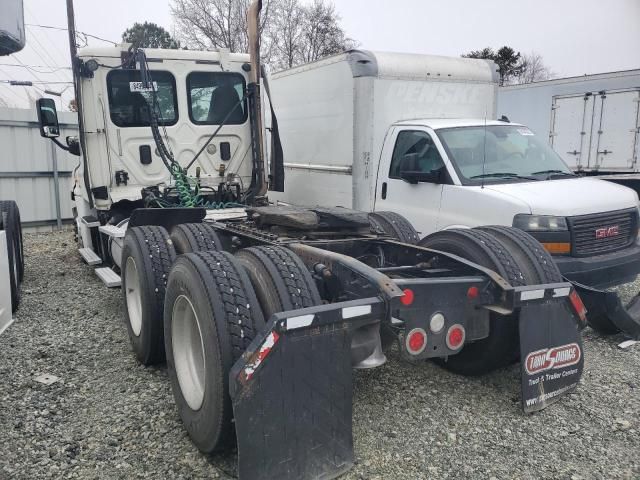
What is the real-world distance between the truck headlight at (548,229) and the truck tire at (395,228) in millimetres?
1005

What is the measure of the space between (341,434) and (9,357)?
10.7ft

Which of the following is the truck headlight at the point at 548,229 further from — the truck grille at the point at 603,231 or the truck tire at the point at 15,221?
the truck tire at the point at 15,221

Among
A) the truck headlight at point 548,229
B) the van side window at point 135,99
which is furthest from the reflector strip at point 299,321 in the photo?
the van side window at point 135,99

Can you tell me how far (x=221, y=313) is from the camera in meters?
2.87

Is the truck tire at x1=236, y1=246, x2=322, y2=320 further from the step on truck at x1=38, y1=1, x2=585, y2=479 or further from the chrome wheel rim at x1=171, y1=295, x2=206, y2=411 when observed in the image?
the chrome wheel rim at x1=171, y1=295, x2=206, y2=411

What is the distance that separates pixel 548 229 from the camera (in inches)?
202

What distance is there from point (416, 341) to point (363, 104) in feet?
14.5

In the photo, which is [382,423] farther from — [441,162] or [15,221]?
[15,221]

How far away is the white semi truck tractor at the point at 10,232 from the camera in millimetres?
4137

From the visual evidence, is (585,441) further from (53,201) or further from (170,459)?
(53,201)

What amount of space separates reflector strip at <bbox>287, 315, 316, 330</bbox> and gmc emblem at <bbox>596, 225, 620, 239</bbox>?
3876 millimetres

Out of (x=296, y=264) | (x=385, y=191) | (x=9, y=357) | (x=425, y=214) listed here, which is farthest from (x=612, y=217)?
(x=9, y=357)

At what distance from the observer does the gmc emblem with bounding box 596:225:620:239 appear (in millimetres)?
5371

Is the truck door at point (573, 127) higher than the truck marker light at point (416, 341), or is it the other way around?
the truck door at point (573, 127)
